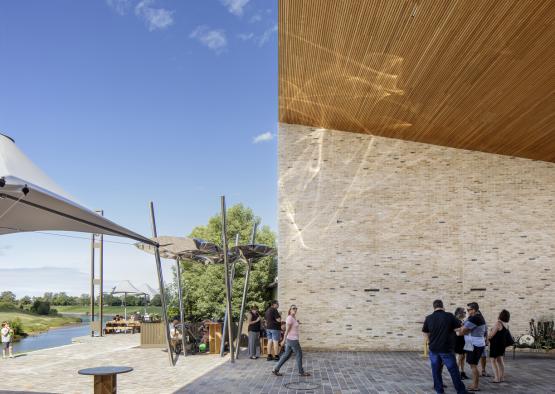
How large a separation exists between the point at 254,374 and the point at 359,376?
6.41 ft

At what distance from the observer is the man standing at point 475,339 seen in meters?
7.98

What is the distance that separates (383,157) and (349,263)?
3.00 m

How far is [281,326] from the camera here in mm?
12242

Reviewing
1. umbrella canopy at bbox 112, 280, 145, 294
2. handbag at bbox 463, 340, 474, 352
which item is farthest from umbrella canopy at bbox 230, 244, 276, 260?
umbrella canopy at bbox 112, 280, 145, 294

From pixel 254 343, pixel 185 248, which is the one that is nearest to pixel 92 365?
pixel 185 248

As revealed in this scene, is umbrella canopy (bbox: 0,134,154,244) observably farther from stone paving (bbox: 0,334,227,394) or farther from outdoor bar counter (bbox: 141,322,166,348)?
outdoor bar counter (bbox: 141,322,166,348)

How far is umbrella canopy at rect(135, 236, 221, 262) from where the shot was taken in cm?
1067

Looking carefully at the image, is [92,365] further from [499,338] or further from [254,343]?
[499,338]

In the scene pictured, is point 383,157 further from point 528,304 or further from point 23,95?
point 23,95

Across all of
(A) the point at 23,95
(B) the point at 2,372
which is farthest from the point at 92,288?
(B) the point at 2,372

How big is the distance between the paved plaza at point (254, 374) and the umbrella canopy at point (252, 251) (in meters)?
2.42

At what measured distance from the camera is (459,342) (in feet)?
27.6

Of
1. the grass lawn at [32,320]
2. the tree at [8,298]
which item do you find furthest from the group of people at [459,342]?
the tree at [8,298]

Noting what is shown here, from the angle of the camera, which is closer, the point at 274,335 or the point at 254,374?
the point at 254,374
